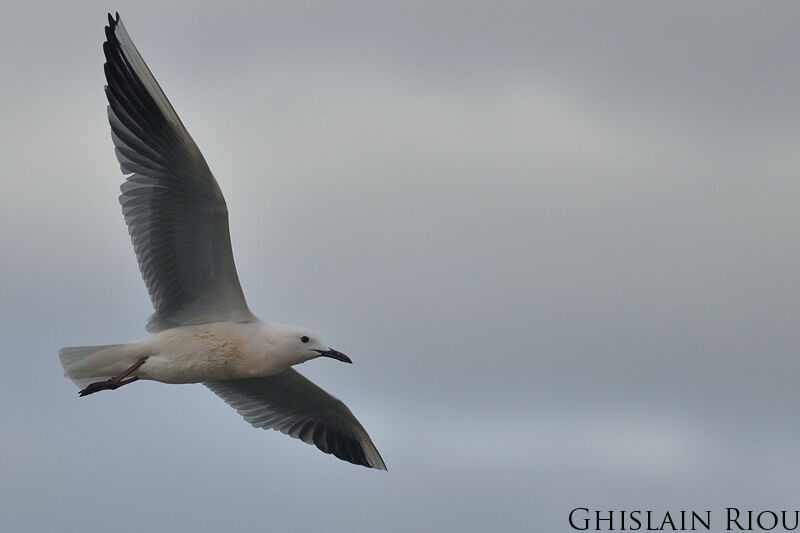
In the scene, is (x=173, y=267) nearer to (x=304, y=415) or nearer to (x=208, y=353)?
(x=208, y=353)

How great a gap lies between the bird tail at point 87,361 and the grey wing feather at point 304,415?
2483mm

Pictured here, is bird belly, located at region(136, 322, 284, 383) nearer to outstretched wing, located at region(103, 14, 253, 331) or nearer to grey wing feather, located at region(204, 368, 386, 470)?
outstretched wing, located at region(103, 14, 253, 331)

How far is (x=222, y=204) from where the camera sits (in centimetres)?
1633

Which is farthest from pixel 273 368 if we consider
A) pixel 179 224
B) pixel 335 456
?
pixel 335 456

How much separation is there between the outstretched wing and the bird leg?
1.94 feet

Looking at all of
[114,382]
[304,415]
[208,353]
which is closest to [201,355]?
[208,353]

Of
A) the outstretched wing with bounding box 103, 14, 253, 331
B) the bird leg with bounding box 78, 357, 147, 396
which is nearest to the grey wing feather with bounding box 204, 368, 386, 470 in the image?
the outstretched wing with bounding box 103, 14, 253, 331

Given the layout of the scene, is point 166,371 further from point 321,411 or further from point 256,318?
point 321,411

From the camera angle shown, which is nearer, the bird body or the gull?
the gull

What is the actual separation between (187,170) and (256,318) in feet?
5.09

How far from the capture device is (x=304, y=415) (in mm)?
19203

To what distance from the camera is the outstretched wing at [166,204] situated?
643 inches

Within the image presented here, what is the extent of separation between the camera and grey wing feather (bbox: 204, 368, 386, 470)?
18.9 meters

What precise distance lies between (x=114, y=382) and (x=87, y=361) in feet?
1.31
